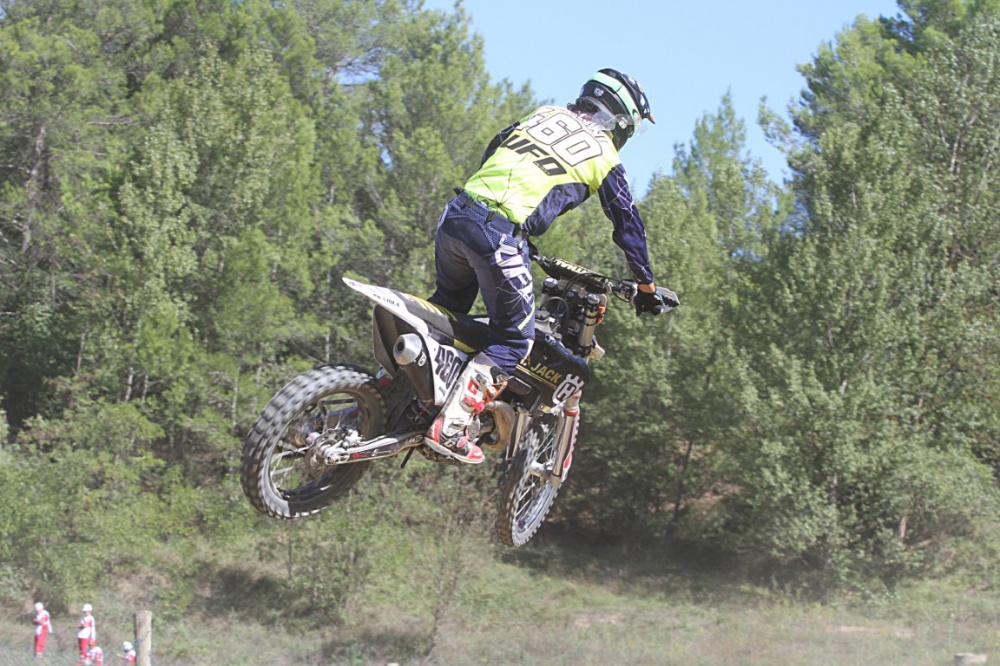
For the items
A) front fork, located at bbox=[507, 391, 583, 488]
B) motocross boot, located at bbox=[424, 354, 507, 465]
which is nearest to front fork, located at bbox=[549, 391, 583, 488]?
front fork, located at bbox=[507, 391, 583, 488]

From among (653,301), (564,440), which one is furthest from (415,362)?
(564,440)

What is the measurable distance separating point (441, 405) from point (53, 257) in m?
32.0

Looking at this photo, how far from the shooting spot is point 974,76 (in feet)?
103

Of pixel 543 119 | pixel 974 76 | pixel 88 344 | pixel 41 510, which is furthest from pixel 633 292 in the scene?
pixel 974 76

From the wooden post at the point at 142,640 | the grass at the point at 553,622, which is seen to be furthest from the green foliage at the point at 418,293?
the wooden post at the point at 142,640

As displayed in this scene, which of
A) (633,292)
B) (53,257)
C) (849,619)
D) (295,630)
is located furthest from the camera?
(53,257)

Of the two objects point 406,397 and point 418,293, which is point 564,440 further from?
point 418,293

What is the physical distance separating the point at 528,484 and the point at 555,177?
2.52m

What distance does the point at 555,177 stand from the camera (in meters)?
6.12

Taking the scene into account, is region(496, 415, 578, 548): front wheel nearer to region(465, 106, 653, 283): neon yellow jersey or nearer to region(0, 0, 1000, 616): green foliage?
region(465, 106, 653, 283): neon yellow jersey

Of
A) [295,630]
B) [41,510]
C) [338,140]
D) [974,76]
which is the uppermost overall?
[974,76]

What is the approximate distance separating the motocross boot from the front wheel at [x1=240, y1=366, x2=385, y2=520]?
0.38m

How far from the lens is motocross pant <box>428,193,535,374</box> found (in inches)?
233

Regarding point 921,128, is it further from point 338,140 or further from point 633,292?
point 633,292
